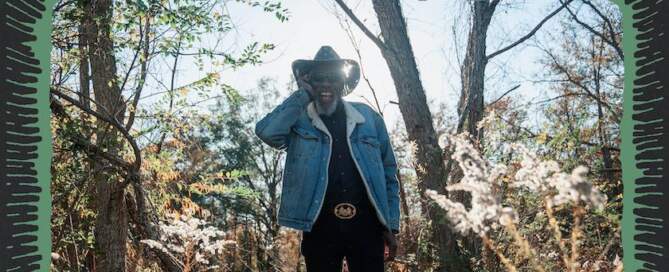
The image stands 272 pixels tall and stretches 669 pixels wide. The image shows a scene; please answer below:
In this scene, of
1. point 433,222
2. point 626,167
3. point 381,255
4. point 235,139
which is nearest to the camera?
point 626,167

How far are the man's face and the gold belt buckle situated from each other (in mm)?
508

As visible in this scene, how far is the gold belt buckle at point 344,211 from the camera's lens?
7.48 ft

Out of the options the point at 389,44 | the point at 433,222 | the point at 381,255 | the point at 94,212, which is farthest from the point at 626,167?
the point at 94,212

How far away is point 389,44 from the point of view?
201 inches

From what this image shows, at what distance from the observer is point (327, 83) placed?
96.9 inches

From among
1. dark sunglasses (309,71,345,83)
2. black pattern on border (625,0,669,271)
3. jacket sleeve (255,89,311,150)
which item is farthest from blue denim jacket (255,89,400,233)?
black pattern on border (625,0,669,271)

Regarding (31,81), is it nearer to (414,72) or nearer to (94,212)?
(94,212)

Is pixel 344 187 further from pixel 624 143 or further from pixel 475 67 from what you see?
pixel 475 67

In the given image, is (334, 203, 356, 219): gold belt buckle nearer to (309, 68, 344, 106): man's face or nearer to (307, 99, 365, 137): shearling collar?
(307, 99, 365, 137): shearling collar

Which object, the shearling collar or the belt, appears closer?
the belt

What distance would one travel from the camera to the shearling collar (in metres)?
2.43

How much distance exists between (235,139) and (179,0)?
787cm

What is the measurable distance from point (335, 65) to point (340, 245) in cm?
82

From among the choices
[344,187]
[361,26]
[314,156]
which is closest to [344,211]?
[344,187]
